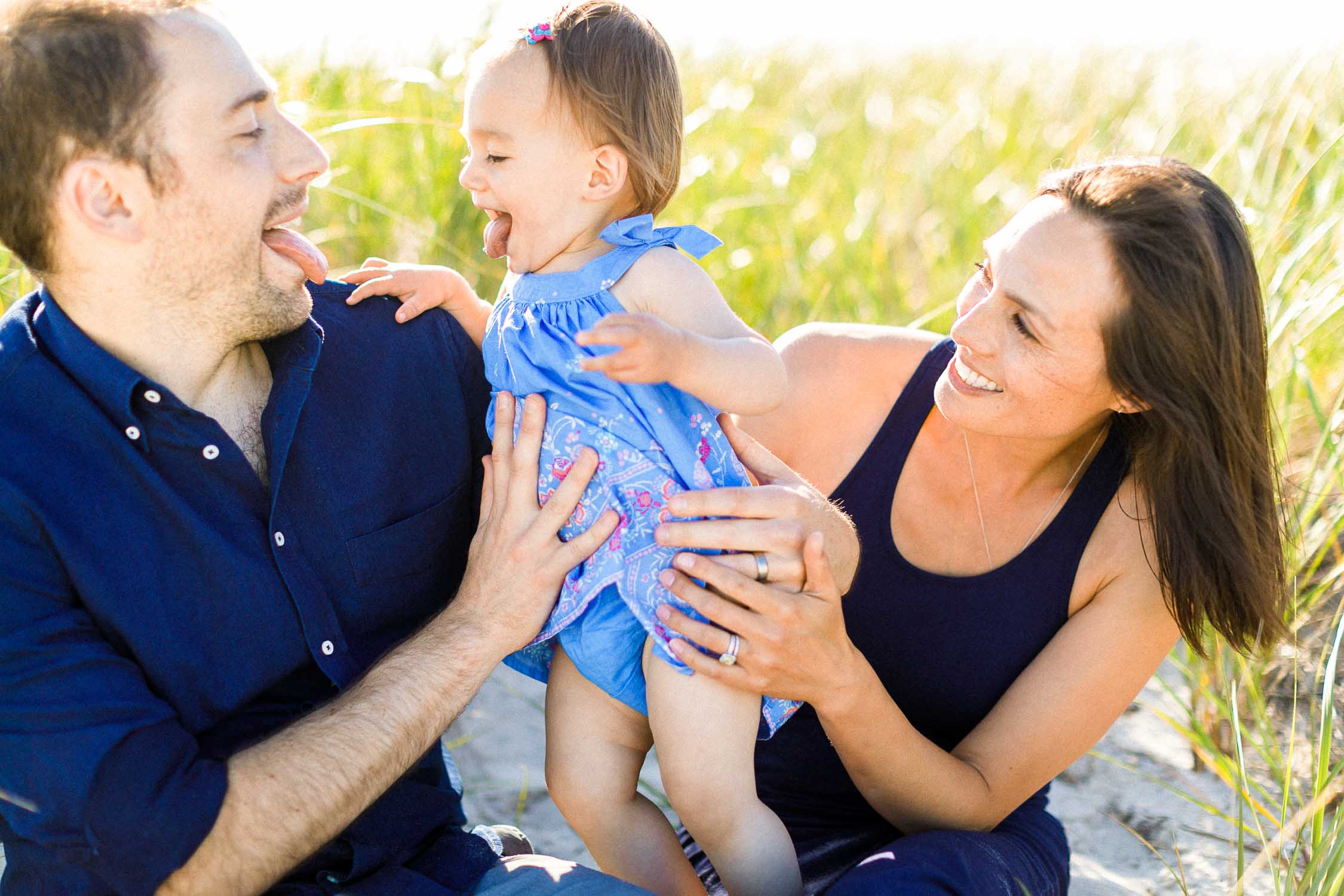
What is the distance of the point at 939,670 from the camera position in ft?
8.20

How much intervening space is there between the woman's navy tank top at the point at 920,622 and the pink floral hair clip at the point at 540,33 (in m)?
1.11

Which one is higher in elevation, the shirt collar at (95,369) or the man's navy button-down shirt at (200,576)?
the shirt collar at (95,369)

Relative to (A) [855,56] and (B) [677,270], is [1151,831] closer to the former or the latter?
(B) [677,270]

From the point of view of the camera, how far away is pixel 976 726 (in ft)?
8.06

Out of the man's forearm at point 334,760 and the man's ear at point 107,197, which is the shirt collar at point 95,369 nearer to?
the man's ear at point 107,197

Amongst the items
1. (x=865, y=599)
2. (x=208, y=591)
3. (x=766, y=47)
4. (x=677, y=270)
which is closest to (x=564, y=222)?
(x=677, y=270)

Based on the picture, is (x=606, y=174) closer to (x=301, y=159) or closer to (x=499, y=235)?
(x=499, y=235)

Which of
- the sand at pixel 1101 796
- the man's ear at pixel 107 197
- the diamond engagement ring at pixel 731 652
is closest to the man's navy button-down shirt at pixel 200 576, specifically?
the man's ear at pixel 107 197

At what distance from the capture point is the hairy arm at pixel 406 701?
180cm

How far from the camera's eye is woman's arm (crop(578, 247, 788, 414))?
1.83 metres

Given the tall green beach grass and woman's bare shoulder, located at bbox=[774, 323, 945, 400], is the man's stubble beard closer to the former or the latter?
the tall green beach grass

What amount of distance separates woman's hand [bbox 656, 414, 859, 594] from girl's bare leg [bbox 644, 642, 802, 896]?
0.75 ft

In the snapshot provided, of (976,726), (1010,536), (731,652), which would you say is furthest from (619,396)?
(976,726)

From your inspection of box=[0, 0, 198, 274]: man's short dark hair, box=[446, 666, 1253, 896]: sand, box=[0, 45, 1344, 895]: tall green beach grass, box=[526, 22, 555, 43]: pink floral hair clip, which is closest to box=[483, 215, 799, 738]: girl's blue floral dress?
box=[526, 22, 555, 43]: pink floral hair clip
